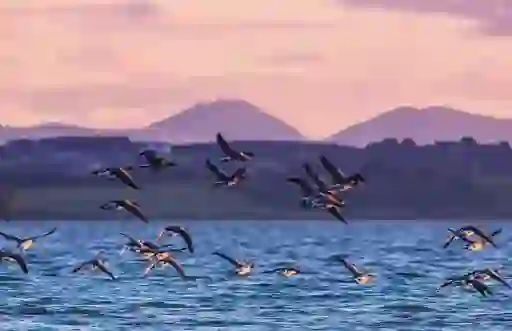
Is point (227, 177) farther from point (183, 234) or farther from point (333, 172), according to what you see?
point (333, 172)

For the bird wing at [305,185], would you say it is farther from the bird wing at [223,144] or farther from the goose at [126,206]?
the goose at [126,206]

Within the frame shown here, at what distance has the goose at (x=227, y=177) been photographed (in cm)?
1577

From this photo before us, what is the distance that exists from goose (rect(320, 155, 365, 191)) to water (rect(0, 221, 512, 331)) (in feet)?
21.3

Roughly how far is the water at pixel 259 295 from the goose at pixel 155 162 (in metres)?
7.27

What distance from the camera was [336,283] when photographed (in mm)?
32969


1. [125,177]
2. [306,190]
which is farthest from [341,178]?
[125,177]

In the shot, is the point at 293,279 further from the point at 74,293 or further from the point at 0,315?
the point at 0,315

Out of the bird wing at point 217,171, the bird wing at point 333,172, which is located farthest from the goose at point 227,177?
→ the bird wing at point 333,172

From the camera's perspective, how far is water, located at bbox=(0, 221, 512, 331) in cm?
2373

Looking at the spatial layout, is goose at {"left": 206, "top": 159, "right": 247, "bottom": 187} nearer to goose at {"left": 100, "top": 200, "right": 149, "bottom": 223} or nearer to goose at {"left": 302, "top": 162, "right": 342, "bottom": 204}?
goose at {"left": 302, "top": 162, "right": 342, "bottom": 204}

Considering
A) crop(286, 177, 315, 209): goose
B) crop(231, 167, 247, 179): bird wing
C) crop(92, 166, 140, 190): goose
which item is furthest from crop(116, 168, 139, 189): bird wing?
crop(286, 177, 315, 209): goose

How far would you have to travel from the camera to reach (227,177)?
16359 millimetres

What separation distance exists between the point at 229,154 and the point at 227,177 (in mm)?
1149

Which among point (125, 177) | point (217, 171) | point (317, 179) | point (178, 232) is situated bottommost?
point (178, 232)
